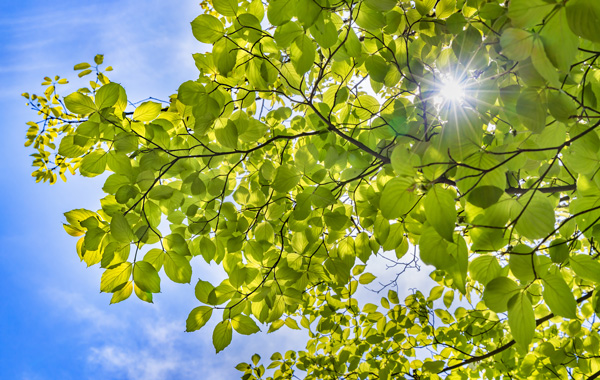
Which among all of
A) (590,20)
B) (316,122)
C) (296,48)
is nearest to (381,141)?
(316,122)

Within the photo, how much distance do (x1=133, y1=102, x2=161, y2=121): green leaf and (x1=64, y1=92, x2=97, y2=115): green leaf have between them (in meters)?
0.17

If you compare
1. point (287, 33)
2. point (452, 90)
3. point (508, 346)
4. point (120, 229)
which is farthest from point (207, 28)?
point (508, 346)

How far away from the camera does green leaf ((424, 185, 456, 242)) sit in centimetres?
91

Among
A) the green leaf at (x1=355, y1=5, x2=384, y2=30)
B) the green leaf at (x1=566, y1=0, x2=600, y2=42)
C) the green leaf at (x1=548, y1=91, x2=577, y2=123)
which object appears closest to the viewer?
the green leaf at (x1=566, y1=0, x2=600, y2=42)

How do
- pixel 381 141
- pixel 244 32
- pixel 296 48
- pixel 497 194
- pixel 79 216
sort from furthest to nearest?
pixel 381 141 < pixel 79 216 < pixel 244 32 < pixel 296 48 < pixel 497 194

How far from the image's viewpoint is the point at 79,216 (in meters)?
1.55

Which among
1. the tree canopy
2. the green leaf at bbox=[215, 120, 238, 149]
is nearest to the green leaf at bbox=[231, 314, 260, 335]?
the tree canopy

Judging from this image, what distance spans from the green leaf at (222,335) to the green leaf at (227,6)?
1.37m

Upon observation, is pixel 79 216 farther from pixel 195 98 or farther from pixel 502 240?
pixel 502 240

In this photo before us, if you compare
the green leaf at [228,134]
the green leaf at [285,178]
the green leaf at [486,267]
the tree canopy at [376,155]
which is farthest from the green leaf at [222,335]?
the green leaf at [486,267]

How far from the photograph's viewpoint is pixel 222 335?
151cm

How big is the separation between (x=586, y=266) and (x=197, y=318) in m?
1.55

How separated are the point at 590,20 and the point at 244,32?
114cm

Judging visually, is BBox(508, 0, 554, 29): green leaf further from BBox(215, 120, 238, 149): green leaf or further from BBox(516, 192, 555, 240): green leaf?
BBox(215, 120, 238, 149): green leaf
